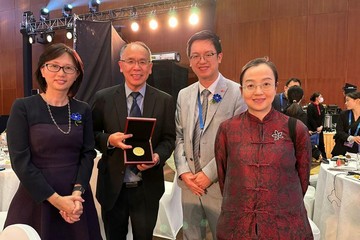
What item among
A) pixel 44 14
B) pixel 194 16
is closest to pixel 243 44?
pixel 194 16

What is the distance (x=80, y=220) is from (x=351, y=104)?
13.3 feet

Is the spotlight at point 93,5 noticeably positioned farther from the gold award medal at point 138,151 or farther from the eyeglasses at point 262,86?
the eyeglasses at point 262,86

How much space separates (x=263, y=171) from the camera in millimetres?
1443

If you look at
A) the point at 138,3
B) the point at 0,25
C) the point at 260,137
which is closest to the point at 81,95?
the point at 138,3

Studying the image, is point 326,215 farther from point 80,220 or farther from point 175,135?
point 80,220

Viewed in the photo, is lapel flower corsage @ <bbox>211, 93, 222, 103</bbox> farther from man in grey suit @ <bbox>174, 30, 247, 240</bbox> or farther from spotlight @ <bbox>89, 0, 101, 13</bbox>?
spotlight @ <bbox>89, 0, 101, 13</bbox>

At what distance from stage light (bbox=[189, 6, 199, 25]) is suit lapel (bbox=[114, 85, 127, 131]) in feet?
22.1

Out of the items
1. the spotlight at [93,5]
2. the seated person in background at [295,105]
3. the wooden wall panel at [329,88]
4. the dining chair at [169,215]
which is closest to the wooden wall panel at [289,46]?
the wooden wall panel at [329,88]

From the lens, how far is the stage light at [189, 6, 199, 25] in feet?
26.6

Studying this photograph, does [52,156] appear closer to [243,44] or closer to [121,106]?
[121,106]

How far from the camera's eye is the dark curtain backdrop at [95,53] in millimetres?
6262

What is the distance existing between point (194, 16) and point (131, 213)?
287 inches

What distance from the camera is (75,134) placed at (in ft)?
5.44

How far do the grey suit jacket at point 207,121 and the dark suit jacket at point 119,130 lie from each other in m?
0.08
